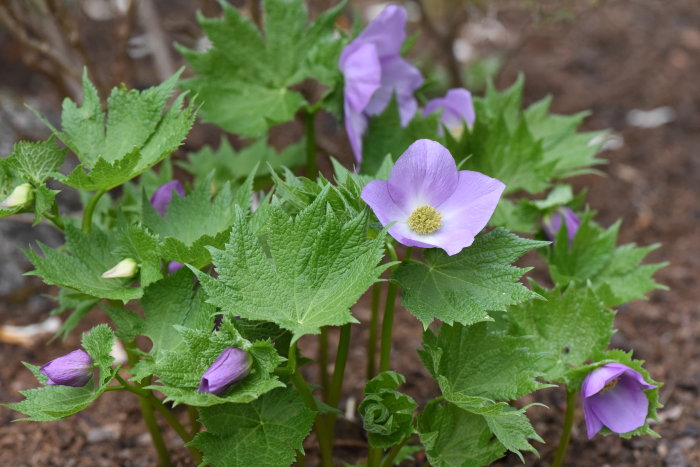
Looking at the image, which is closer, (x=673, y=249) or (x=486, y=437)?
(x=486, y=437)

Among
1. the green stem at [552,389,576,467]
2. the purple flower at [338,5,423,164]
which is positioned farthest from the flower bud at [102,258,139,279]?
the green stem at [552,389,576,467]

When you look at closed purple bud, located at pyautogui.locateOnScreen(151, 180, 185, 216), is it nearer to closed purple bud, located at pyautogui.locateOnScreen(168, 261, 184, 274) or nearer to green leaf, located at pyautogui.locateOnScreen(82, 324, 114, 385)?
closed purple bud, located at pyautogui.locateOnScreen(168, 261, 184, 274)

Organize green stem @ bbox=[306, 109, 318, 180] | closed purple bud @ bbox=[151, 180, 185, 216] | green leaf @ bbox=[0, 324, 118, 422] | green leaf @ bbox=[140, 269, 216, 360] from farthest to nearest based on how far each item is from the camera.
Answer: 1. green stem @ bbox=[306, 109, 318, 180]
2. closed purple bud @ bbox=[151, 180, 185, 216]
3. green leaf @ bbox=[140, 269, 216, 360]
4. green leaf @ bbox=[0, 324, 118, 422]

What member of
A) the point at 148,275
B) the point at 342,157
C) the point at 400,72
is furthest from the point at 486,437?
the point at 342,157

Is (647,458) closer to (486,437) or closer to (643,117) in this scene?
(486,437)

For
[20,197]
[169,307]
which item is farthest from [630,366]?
[20,197]

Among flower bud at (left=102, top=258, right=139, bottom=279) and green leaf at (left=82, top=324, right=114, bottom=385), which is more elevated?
flower bud at (left=102, top=258, right=139, bottom=279)

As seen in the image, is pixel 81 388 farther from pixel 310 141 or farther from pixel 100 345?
pixel 310 141
